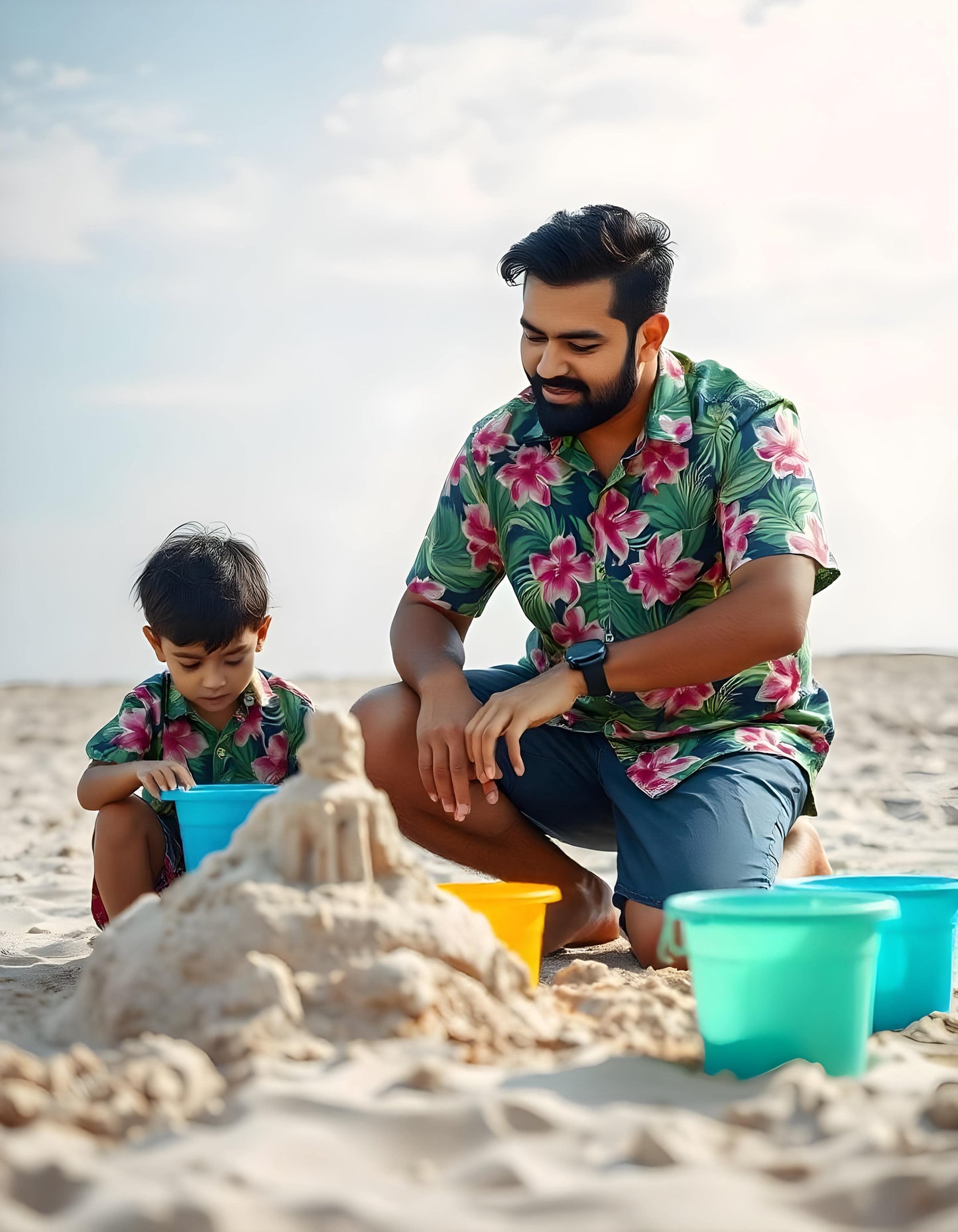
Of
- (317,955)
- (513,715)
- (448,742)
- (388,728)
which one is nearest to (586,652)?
(513,715)

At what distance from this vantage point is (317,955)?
5.88 feet

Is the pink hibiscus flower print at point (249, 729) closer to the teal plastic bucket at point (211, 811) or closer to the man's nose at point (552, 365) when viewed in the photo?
the teal plastic bucket at point (211, 811)

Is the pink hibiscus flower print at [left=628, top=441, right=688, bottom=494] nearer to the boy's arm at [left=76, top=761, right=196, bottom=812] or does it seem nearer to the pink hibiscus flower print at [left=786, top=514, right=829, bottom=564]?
the pink hibiscus flower print at [left=786, top=514, right=829, bottom=564]

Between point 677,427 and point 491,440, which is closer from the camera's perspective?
point 677,427

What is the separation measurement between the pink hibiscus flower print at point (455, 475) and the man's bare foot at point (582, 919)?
1.07 metres

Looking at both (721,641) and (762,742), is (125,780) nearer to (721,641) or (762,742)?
(721,641)

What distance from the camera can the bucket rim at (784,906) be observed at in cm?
175

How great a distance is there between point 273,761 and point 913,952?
5.05 feet

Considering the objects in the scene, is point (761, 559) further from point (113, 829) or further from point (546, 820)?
point (113, 829)

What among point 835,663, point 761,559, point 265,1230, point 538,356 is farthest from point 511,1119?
point 835,663

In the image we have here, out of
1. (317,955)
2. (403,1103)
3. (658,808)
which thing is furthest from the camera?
(658,808)

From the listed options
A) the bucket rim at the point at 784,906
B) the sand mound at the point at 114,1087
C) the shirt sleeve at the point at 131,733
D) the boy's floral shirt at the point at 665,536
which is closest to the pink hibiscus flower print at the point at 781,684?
the boy's floral shirt at the point at 665,536

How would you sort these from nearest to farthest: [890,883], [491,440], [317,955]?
[317,955], [890,883], [491,440]

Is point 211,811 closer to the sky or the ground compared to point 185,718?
closer to the ground
